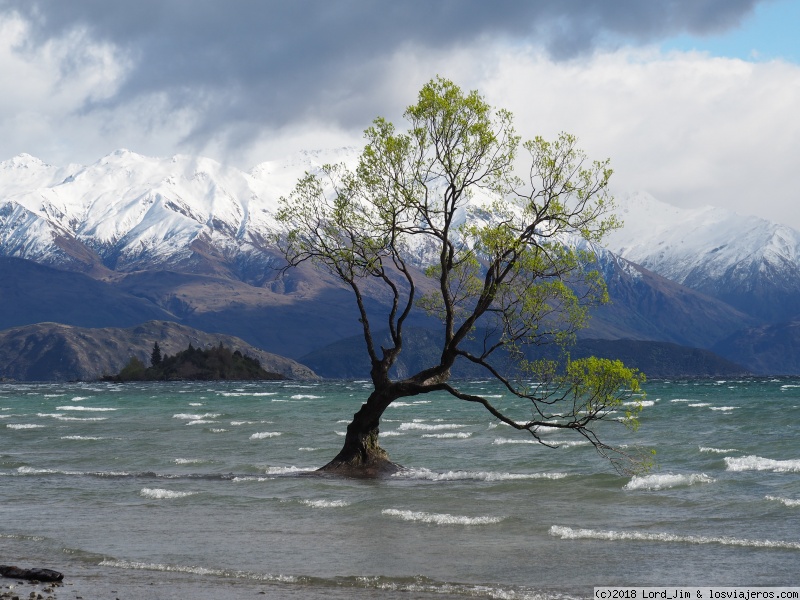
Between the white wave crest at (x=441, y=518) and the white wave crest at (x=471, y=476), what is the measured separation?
916 cm

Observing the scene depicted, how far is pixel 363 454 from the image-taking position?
40.7m

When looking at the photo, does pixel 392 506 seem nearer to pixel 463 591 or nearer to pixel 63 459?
pixel 463 591

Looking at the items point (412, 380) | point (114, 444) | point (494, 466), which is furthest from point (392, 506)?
point (114, 444)

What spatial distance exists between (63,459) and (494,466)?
20.9m

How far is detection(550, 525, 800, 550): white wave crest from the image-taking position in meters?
26.2

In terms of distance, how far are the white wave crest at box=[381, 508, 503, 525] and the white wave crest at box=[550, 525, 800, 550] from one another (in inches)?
96.2

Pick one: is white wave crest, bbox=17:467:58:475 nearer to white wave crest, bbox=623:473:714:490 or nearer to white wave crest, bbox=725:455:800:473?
white wave crest, bbox=623:473:714:490

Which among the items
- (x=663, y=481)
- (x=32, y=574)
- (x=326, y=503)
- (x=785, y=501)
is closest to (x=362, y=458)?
(x=326, y=503)

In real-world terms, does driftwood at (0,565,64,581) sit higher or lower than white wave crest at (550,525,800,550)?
higher

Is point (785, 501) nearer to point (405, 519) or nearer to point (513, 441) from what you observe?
point (405, 519)

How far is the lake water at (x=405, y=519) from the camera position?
2217cm

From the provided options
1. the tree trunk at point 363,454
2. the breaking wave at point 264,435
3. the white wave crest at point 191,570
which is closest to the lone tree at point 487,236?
the tree trunk at point 363,454

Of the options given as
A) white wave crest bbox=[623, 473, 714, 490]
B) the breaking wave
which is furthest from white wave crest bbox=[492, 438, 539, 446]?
white wave crest bbox=[623, 473, 714, 490]

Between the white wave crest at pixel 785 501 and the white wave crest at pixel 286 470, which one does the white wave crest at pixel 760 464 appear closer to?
the white wave crest at pixel 785 501
